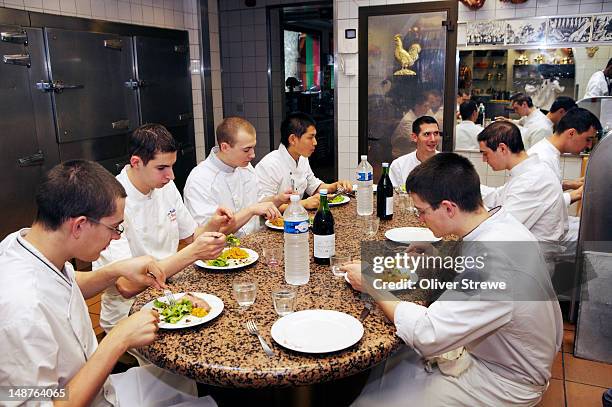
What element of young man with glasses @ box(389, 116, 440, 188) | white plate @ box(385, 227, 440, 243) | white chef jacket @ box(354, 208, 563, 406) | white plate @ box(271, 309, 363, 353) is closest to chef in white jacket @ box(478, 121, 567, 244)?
young man with glasses @ box(389, 116, 440, 188)

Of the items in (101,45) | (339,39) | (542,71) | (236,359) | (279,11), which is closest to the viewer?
(236,359)

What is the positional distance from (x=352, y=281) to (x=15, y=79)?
3.05 metres

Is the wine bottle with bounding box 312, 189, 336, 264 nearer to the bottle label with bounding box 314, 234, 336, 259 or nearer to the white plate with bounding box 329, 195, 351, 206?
Result: the bottle label with bounding box 314, 234, 336, 259

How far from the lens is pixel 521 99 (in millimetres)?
4770

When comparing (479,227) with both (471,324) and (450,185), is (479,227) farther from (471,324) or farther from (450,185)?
(471,324)

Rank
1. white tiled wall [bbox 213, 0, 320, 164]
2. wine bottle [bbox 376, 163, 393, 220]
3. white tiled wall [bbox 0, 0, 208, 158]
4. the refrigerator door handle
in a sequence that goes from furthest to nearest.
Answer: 1. white tiled wall [bbox 213, 0, 320, 164]
2. white tiled wall [bbox 0, 0, 208, 158]
3. the refrigerator door handle
4. wine bottle [bbox 376, 163, 393, 220]

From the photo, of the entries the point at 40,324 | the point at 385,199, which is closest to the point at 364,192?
the point at 385,199

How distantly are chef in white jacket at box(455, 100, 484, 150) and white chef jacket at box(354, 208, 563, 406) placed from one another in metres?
3.53

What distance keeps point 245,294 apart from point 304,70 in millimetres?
7031

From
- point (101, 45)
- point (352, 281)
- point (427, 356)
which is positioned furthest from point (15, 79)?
point (427, 356)

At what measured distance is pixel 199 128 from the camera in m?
5.65

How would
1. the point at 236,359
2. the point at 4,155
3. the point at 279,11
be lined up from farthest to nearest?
1. the point at 279,11
2. the point at 4,155
3. the point at 236,359

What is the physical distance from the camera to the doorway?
22.3ft

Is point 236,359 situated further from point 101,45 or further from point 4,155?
point 101,45
